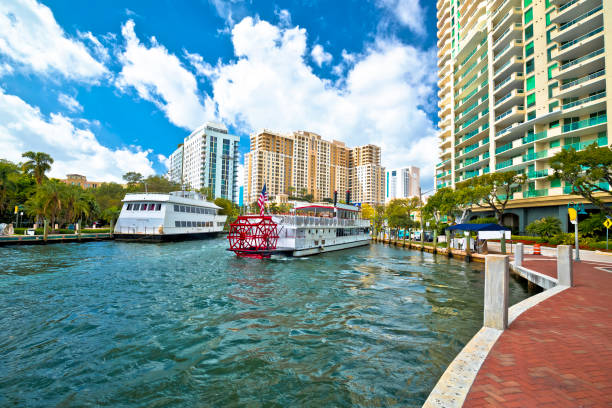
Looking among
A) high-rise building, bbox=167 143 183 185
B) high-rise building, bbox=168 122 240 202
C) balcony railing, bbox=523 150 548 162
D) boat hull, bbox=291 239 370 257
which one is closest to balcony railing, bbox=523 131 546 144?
balcony railing, bbox=523 150 548 162

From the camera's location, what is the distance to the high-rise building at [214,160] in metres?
129

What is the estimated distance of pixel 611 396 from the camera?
338 centimetres

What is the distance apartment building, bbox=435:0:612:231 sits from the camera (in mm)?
29922

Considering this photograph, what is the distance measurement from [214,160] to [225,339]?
435ft

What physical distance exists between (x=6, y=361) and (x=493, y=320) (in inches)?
394

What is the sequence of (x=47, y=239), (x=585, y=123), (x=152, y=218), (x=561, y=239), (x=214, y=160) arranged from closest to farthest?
(x=561, y=239)
(x=585, y=123)
(x=47, y=239)
(x=152, y=218)
(x=214, y=160)

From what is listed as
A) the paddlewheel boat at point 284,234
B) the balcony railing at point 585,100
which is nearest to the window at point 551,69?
the balcony railing at point 585,100

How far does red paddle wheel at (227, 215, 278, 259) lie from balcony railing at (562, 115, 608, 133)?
3302 cm

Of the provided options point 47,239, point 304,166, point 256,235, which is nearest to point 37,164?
point 47,239

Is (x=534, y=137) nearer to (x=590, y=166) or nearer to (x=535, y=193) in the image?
(x=535, y=193)

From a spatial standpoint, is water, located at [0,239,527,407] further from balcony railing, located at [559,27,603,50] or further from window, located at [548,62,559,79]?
balcony railing, located at [559,27,603,50]

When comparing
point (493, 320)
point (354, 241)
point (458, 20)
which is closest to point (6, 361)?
point (493, 320)

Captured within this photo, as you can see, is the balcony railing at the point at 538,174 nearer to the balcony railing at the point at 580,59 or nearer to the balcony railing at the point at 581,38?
the balcony railing at the point at 580,59

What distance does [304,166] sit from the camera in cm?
15875
